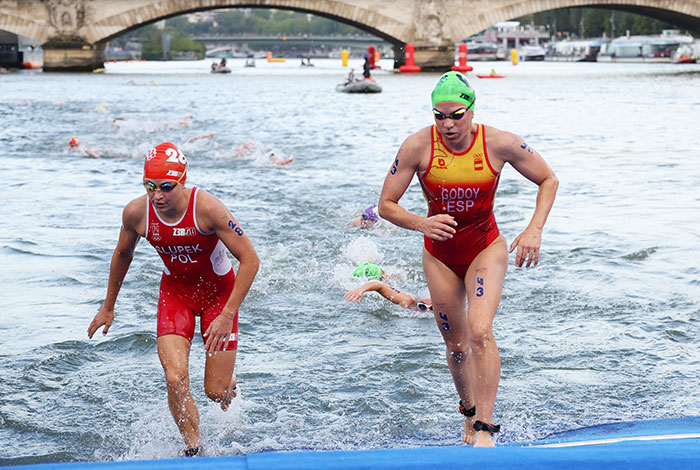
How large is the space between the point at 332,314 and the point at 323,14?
6144 cm

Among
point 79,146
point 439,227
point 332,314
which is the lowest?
point 332,314

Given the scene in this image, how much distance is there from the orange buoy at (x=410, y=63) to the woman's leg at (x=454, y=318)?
64148 mm

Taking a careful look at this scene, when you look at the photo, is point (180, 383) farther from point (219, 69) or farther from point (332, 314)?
point (219, 69)

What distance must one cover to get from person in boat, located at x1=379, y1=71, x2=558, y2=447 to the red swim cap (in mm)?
1205

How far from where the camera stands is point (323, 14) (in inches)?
2702

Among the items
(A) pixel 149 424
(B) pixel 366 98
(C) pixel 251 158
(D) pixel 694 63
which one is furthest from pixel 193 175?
(D) pixel 694 63

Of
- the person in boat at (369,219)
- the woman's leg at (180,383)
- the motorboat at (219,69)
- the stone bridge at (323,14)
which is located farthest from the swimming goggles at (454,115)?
the motorboat at (219,69)

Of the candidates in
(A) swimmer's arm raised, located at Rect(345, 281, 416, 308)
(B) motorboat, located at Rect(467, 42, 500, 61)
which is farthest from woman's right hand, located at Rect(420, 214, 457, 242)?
(B) motorboat, located at Rect(467, 42, 500, 61)

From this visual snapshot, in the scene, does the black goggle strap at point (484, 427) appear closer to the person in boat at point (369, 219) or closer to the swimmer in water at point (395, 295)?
the swimmer in water at point (395, 295)

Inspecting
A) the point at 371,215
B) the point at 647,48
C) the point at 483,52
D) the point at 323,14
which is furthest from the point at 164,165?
the point at 483,52

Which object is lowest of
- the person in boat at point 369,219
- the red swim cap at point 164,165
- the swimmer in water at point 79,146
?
the person in boat at point 369,219

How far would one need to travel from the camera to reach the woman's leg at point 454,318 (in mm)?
5812

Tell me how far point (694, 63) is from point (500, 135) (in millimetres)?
81690

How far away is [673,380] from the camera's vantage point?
23.5 feet
